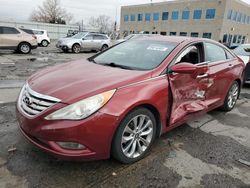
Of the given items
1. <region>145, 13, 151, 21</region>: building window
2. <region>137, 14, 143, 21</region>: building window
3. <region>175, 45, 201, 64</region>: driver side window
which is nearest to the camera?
<region>175, 45, 201, 64</region>: driver side window

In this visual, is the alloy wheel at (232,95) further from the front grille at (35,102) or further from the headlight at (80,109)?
the front grille at (35,102)

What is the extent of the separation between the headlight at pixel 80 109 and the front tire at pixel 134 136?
357 mm

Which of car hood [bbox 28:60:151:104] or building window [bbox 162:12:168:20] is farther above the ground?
building window [bbox 162:12:168:20]

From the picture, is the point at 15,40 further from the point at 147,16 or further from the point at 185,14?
the point at 147,16

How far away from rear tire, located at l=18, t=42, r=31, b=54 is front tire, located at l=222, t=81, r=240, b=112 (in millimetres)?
12455

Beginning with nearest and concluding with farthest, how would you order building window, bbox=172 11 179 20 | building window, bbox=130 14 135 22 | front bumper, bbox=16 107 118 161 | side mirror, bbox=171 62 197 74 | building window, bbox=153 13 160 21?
front bumper, bbox=16 107 118 161 → side mirror, bbox=171 62 197 74 → building window, bbox=172 11 179 20 → building window, bbox=153 13 160 21 → building window, bbox=130 14 135 22

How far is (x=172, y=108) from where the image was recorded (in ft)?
10.3

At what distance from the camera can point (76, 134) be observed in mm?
2264

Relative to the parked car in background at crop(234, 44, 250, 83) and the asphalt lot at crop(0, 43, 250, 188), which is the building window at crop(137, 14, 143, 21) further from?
the asphalt lot at crop(0, 43, 250, 188)

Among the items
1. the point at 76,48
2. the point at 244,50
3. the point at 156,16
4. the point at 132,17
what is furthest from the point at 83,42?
the point at 132,17

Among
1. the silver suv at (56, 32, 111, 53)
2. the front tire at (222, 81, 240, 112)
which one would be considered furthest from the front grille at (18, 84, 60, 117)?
the silver suv at (56, 32, 111, 53)

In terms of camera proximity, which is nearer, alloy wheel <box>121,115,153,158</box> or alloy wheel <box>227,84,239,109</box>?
alloy wheel <box>121,115,153,158</box>

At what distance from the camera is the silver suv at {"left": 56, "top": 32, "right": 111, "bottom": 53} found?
16.5 metres

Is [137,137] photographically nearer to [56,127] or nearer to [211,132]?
[56,127]
